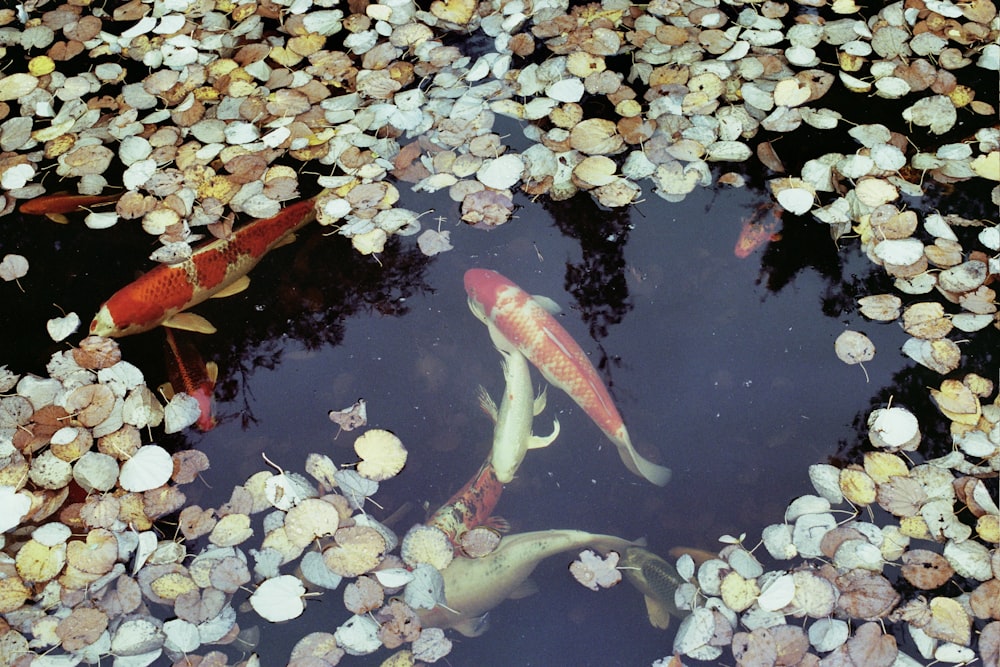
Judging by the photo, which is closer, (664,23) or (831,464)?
(831,464)

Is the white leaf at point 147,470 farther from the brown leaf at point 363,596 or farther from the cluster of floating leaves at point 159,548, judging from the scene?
the brown leaf at point 363,596

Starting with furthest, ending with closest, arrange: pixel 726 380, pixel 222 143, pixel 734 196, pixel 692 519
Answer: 1. pixel 222 143
2. pixel 734 196
3. pixel 726 380
4. pixel 692 519

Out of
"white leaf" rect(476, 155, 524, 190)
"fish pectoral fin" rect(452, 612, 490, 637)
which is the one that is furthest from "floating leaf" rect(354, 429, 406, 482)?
"white leaf" rect(476, 155, 524, 190)

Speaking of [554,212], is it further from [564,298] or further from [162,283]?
[162,283]

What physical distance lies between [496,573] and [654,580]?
39 cm

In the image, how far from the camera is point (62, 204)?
2.65 meters

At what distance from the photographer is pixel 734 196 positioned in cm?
256

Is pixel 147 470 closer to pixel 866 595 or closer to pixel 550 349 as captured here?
pixel 550 349

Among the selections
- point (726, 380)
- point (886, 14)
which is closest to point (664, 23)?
point (886, 14)

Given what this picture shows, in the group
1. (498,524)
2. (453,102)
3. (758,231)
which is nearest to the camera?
(498,524)

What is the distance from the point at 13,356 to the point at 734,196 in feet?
7.55

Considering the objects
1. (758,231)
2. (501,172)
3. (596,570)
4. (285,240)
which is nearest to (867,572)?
(596,570)

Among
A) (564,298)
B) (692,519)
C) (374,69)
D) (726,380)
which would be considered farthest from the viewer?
(374,69)

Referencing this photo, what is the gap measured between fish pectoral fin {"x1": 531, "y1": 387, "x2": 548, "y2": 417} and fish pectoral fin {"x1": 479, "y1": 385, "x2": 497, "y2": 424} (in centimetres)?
11
